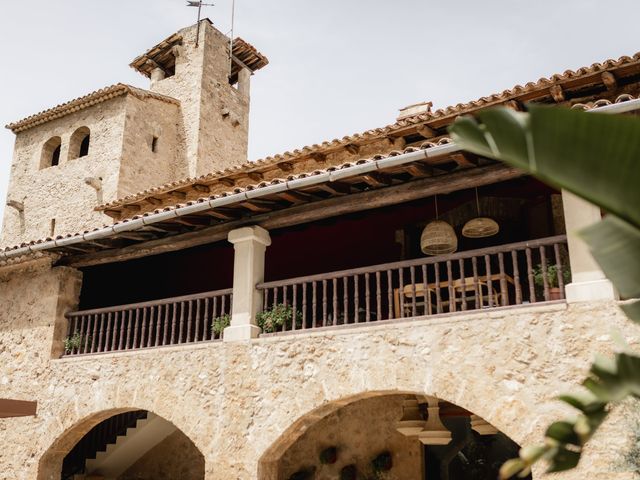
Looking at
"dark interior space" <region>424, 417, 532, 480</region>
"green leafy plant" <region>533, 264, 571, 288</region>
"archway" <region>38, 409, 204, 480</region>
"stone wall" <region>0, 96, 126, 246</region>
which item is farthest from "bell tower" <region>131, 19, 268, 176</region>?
"green leafy plant" <region>533, 264, 571, 288</region>

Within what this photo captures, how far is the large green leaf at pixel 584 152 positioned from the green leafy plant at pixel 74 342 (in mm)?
8205

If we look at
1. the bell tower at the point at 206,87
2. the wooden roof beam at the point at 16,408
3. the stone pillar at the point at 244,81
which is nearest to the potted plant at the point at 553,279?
the wooden roof beam at the point at 16,408

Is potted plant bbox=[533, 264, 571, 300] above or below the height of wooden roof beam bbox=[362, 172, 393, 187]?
below

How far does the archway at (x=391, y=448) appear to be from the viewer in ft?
28.9

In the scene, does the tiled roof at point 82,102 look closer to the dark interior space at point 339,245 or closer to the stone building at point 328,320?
the stone building at point 328,320

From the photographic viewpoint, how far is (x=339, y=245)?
995 cm

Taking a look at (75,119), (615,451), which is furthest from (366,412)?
(75,119)

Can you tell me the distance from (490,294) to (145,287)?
22.1ft

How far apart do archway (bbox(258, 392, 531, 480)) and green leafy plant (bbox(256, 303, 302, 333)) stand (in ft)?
5.59

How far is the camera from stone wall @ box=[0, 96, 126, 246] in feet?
57.0

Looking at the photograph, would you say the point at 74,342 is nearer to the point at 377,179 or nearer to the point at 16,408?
the point at 16,408

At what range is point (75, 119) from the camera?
18531 millimetres

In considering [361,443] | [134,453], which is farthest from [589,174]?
[134,453]

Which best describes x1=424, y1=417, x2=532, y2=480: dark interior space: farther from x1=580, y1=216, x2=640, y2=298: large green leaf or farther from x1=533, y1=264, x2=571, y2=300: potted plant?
x1=580, y1=216, x2=640, y2=298: large green leaf
